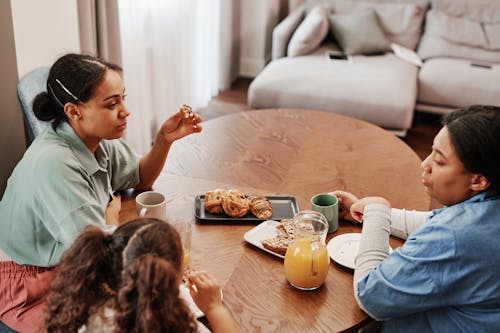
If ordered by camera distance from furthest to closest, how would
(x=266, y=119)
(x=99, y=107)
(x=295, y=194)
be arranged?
(x=266, y=119) → (x=295, y=194) → (x=99, y=107)

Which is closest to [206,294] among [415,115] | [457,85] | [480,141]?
[480,141]

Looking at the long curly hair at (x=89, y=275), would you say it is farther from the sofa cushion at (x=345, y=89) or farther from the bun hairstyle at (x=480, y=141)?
the sofa cushion at (x=345, y=89)

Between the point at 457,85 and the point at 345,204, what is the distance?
2511 millimetres

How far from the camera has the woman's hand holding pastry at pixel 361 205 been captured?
160 centimetres

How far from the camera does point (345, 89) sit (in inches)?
145

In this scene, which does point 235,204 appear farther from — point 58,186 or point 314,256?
point 58,186

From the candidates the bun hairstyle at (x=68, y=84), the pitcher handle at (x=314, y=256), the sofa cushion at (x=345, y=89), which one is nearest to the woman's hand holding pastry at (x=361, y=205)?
the pitcher handle at (x=314, y=256)

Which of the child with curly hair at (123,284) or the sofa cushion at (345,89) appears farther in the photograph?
the sofa cushion at (345,89)

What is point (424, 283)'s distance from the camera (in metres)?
1.26

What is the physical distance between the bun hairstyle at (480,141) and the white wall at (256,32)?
11.9 ft

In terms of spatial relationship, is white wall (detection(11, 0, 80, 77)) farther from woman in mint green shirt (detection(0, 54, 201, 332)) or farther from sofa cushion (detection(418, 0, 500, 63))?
sofa cushion (detection(418, 0, 500, 63))

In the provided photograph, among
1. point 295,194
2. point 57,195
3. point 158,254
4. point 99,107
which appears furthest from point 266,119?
point 158,254

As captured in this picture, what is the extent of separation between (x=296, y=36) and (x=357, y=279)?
9.98 feet

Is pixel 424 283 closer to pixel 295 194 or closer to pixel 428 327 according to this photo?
pixel 428 327
